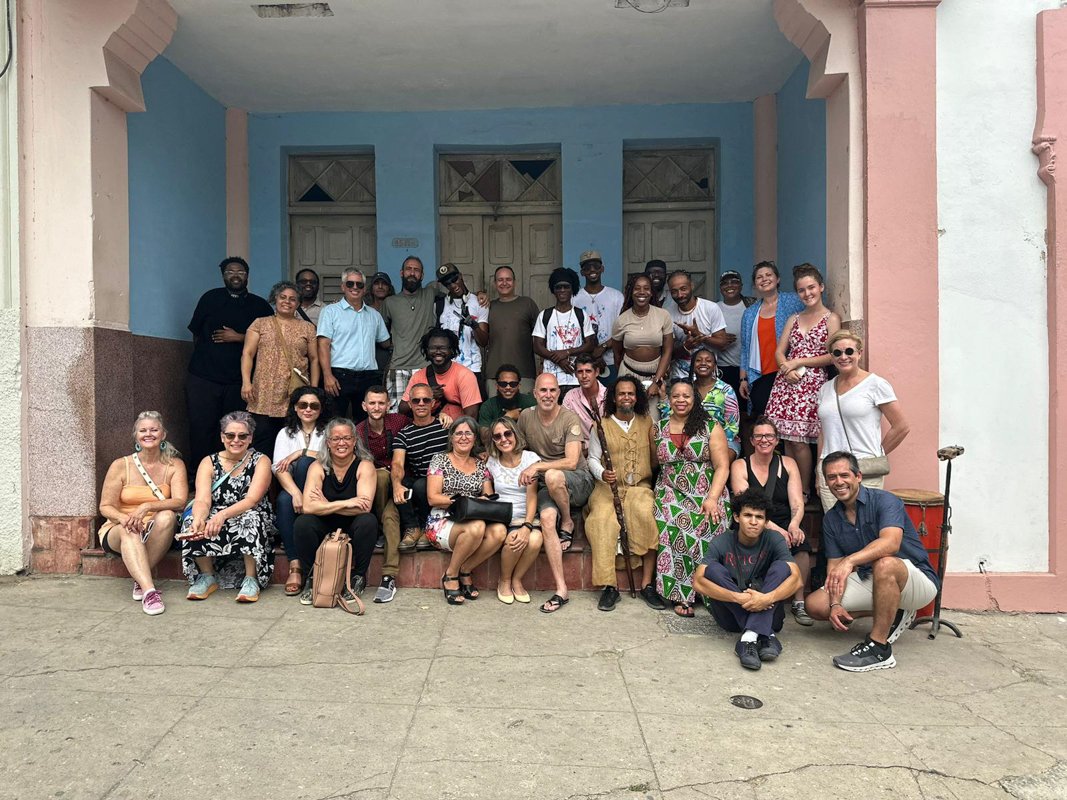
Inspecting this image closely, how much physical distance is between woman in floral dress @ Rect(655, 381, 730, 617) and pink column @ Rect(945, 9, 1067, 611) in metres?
1.77

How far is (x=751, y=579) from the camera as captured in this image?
174 inches

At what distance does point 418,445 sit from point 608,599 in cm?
168

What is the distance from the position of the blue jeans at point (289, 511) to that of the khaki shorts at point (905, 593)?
10.9 ft

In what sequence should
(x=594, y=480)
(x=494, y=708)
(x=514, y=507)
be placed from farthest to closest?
1. (x=594, y=480)
2. (x=514, y=507)
3. (x=494, y=708)

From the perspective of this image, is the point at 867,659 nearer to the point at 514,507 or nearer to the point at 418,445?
the point at 514,507

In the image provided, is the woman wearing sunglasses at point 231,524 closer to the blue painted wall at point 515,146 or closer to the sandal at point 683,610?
the sandal at point 683,610

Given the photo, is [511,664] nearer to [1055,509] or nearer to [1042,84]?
[1055,509]

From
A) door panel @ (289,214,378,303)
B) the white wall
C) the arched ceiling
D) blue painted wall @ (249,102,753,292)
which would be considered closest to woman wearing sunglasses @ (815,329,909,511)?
the white wall

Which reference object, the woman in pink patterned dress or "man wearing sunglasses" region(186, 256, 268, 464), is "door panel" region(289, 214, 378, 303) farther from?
the woman in pink patterned dress

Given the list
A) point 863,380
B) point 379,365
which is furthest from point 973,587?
point 379,365

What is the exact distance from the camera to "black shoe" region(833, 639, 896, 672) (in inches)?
160

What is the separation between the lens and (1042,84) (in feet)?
17.2

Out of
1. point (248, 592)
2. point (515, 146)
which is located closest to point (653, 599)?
point (248, 592)

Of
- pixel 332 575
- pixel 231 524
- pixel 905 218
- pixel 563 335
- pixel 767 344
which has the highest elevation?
pixel 905 218
